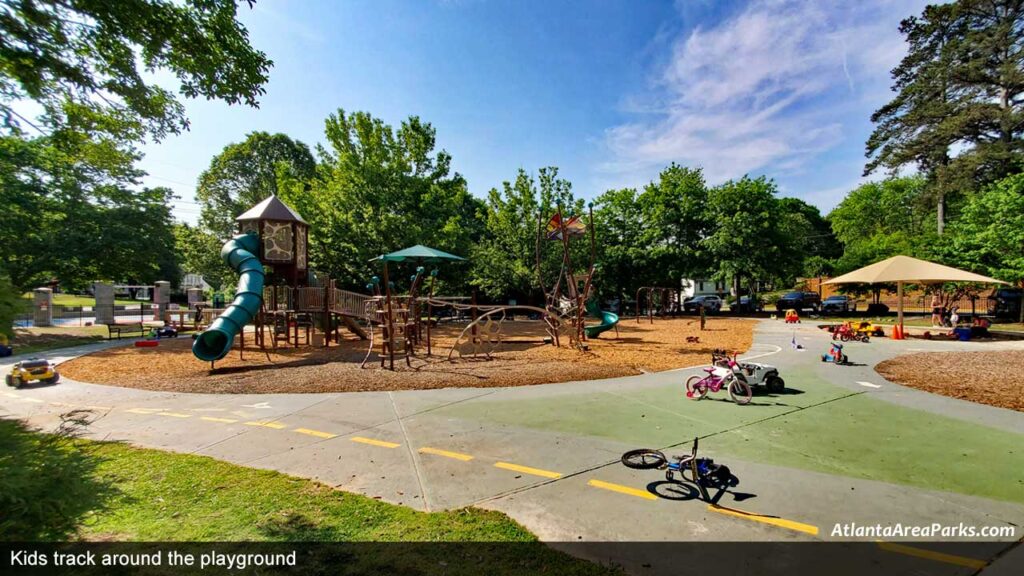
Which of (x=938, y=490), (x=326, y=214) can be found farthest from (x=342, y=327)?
(x=938, y=490)

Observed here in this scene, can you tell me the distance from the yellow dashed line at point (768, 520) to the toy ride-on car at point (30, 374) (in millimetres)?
14193

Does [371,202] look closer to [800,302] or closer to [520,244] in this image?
[520,244]

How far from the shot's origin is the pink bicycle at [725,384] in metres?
7.95

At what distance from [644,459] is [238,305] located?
1344 centimetres

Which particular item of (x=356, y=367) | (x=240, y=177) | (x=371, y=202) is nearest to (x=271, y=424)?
(x=356, y=367)

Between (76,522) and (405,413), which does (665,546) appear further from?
(405,413)

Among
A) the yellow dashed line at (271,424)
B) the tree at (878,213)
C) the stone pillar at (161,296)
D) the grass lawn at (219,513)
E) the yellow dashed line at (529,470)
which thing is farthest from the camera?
the tree at (878,213)

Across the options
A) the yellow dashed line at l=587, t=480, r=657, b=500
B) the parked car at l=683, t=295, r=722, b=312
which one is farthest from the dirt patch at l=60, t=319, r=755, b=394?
the parked car at l=683, t=295, r=722, b=312

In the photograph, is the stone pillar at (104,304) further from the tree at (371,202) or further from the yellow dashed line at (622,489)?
the yellow dashed line at (622,489)

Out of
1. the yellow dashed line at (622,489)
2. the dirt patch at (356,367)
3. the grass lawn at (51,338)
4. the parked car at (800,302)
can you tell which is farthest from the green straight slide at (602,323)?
the parked car at (800,302)

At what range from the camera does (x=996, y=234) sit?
22.6 meters

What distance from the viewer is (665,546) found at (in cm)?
335

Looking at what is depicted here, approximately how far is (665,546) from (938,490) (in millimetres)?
3142

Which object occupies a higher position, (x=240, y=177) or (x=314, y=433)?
(x=240, y=177)
